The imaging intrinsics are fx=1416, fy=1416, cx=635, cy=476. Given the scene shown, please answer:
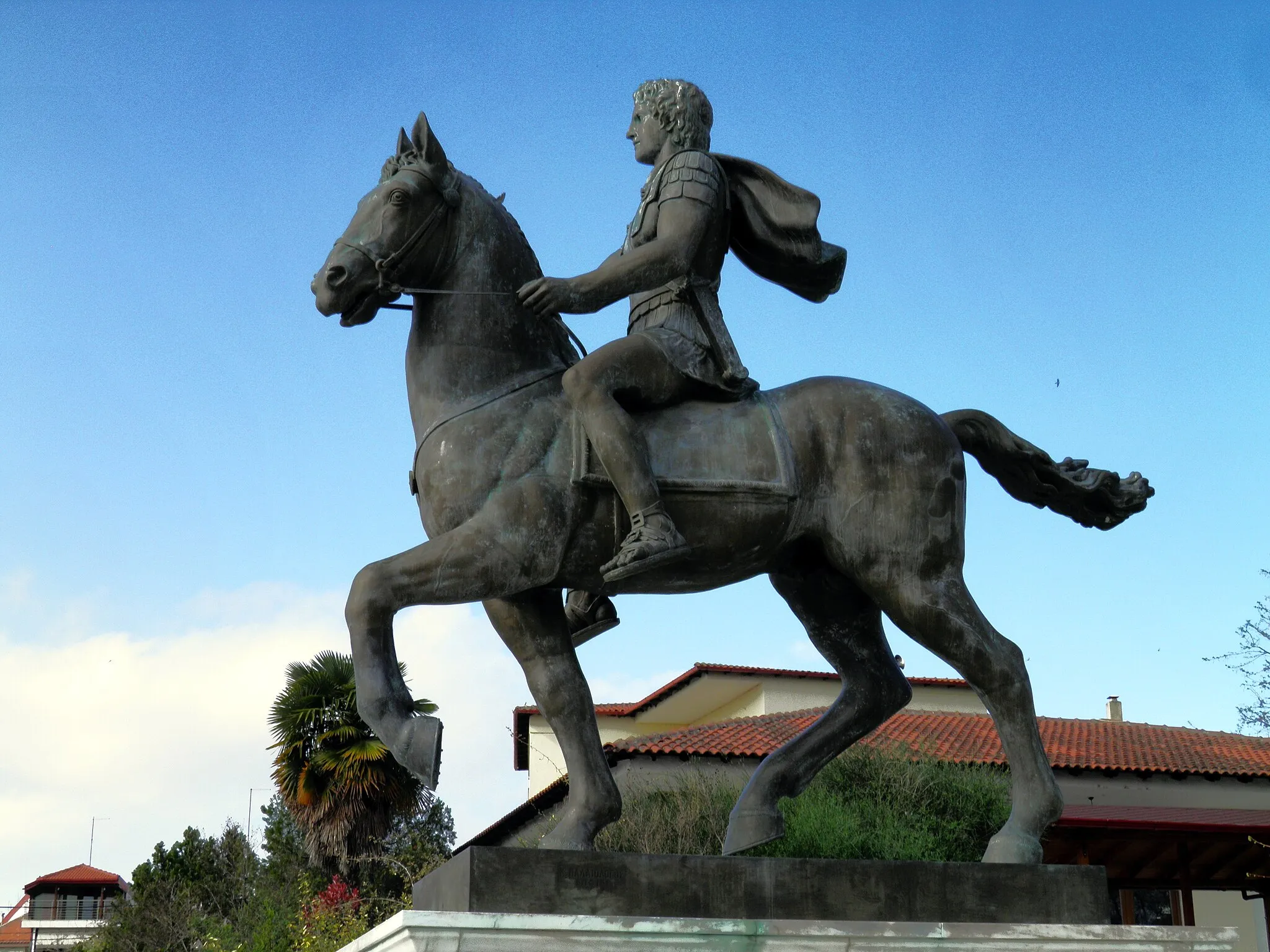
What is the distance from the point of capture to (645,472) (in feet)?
17.3

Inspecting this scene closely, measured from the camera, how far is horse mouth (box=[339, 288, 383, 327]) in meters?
5.70

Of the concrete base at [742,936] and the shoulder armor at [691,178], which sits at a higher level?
the shoulder armor at [691,178]

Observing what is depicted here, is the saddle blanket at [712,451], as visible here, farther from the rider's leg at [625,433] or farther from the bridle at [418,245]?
the bridle at [418,245]

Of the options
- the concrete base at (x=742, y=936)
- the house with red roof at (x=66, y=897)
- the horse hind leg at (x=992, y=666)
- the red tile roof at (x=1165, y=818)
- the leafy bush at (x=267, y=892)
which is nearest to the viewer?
the concrete base at (x=742, y=936)

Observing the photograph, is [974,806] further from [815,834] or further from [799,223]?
[799,223]

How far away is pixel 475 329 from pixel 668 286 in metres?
0.83

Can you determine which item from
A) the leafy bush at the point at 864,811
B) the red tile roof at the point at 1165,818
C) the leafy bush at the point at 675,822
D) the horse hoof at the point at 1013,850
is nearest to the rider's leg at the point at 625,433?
the horse hoof at the point at 1013,850

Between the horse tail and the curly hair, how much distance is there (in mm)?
1630

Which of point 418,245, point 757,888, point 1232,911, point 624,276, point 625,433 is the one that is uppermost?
point 418,245

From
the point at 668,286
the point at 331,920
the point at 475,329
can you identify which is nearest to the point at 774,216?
the point at 668,286

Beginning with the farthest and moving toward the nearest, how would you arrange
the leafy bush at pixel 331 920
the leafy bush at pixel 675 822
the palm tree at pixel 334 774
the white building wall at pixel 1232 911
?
the white building wall at pixel 1232 911
the palm tree at pixel 334 774
the leafy bush at pixel 675 822
the leafy bush at pixel 331 920

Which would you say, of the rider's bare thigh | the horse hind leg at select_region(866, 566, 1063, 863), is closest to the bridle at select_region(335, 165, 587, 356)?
the rider's bare thigh

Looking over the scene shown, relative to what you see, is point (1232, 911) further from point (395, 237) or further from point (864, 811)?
point (395, 237)

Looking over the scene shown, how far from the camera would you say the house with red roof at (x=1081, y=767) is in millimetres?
22188
